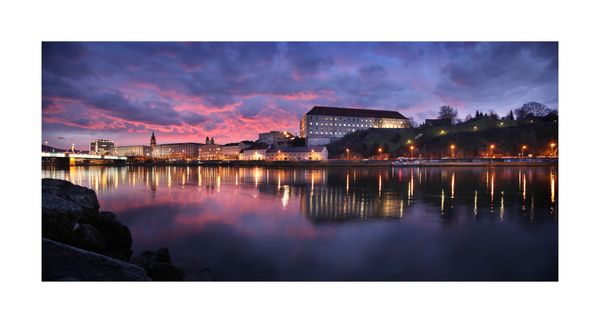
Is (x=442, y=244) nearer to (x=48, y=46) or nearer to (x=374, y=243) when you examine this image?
(x=374, y=243)

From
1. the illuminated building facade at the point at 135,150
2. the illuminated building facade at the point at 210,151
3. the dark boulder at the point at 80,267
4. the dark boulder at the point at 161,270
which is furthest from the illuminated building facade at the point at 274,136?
the dark boulder at the point at 80,267

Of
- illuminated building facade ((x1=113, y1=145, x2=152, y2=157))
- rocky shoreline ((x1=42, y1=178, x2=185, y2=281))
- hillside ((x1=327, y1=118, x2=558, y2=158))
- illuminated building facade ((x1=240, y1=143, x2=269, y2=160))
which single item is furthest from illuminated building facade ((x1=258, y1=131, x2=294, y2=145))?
rocky shoreline ((x1=42, y1=178, x2=185, y2=281))

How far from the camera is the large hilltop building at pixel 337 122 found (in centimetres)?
6969

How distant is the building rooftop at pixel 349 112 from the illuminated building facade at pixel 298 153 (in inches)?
438

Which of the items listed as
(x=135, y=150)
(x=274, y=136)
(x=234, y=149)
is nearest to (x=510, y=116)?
(x=274, y=136)

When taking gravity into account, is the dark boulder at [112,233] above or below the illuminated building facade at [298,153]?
below

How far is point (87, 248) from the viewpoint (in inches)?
219

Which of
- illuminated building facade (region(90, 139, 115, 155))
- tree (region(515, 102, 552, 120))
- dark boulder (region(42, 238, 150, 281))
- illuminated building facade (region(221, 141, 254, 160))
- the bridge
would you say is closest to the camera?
dark boulder (region(42, 238, 150, 281))

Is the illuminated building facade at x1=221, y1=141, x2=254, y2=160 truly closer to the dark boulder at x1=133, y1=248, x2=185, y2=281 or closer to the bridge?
the bridge

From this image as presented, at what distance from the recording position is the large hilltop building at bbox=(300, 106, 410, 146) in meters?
69.7

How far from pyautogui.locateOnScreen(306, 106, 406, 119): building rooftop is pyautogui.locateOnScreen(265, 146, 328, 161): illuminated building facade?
36.5 ft

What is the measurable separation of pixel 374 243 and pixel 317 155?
53423mm

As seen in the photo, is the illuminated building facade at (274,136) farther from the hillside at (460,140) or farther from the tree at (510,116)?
the tree at (510,116)

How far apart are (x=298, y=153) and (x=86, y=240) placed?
57439mm
